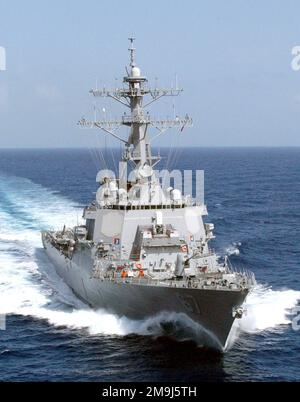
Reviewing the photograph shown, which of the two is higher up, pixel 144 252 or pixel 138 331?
pixel 144 252

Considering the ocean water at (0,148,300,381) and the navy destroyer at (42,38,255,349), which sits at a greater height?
the navy destroyer at (42,38,255,349)

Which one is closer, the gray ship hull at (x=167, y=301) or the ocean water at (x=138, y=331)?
the ocean water at (x=138, y=331)

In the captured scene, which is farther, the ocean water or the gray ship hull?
the gray ship hull

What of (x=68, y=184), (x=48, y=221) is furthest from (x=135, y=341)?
(x=68, y=184)

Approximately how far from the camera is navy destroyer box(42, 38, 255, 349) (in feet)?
65.8

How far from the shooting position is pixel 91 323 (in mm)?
23141

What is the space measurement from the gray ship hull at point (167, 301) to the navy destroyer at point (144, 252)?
0.03m

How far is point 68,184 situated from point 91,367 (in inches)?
2112

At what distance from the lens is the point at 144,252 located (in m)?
22.7

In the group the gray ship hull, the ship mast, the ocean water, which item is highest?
the ship mast

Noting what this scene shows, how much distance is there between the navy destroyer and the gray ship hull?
3 cm

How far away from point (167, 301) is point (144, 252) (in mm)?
2706

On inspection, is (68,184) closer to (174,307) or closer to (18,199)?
(18,199)

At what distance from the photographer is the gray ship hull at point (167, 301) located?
19562mm
